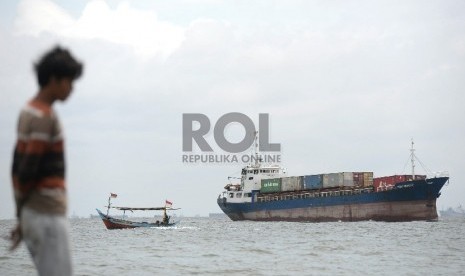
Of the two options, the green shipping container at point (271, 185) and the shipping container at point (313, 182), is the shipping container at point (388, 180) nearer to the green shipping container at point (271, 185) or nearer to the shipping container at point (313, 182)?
the shipping container at point (313, 182)

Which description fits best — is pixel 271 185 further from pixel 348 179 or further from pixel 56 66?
pixel 56 66

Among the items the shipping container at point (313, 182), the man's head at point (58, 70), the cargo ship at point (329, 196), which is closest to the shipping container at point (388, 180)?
the cargo ship at point (329, 196)

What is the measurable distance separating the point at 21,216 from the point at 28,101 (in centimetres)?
79

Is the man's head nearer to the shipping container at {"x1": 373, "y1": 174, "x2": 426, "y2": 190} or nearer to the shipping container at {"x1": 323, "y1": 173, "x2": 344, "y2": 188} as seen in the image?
the shipping container at {"x1": 373, "y1": 174, "x2": 426, "y2": 190}

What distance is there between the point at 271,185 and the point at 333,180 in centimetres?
1003

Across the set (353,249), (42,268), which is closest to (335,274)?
(353,249)

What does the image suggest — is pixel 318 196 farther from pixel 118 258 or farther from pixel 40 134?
pixel 40 134

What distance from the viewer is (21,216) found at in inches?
135

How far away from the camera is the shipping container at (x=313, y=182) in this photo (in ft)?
198

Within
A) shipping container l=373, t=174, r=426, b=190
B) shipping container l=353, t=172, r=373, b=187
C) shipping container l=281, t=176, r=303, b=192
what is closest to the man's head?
shipping container l=373, t=174, r=426, b=190

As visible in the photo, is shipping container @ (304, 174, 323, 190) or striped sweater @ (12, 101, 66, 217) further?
shipping container @ (304, 174, 323, 190)

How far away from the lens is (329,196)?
57.5m

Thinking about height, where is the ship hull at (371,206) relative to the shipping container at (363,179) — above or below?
below

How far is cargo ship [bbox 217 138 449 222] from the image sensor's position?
5144cm
